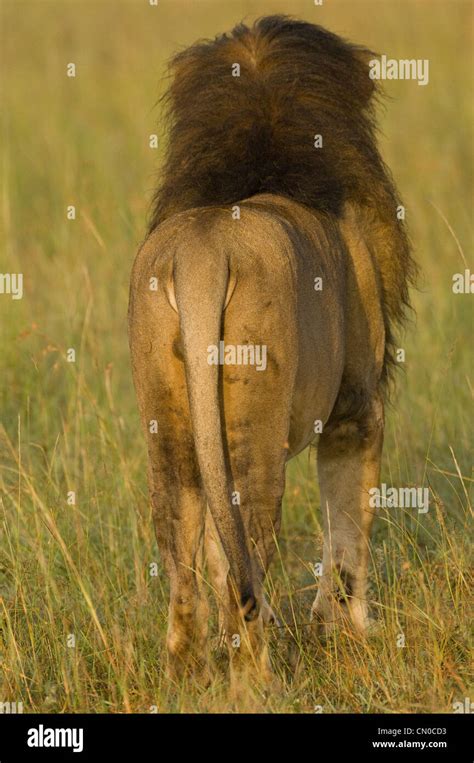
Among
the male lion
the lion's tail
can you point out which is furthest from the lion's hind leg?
the lion's tail

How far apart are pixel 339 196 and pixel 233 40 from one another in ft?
2.28

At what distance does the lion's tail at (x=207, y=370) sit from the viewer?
3773 mm

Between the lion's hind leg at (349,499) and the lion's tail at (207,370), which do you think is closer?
the lion's tail at (207,370)

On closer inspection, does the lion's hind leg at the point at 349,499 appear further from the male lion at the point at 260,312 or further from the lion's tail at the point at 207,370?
the lion's tail at the point at 207,370

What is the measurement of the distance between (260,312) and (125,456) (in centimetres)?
282

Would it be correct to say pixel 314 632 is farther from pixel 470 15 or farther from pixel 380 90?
pixel 470 15

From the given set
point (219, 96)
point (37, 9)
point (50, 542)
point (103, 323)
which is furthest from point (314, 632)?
point (37, 9)

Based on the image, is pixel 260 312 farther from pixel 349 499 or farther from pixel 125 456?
pixel 125 456

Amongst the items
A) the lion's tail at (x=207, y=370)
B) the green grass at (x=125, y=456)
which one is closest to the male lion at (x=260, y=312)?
the lion's tail at (x=207, y=370)

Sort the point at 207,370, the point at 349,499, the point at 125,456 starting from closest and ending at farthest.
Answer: the point at 207,370 → the point at 349,499 → the point at 125,456

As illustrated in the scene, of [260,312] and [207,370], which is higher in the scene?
[260,312]

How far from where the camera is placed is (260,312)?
387 cm

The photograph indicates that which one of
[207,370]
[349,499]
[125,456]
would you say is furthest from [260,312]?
[125,456]
